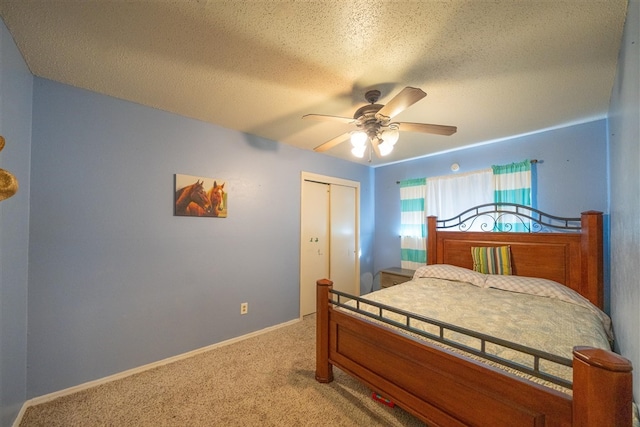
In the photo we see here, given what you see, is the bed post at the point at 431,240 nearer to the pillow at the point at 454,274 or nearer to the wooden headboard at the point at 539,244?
A: the wooden headboard at the point at 539,244

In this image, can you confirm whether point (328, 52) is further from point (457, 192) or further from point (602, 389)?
point (457, 192)

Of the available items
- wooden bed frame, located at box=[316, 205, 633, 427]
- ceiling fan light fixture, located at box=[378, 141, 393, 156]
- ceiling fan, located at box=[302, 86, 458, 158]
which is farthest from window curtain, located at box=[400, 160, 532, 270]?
ceiling fan light fixture, located at box=[378, 141, 393, 156]

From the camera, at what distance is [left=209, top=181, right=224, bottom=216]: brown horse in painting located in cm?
256

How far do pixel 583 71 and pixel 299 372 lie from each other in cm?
315

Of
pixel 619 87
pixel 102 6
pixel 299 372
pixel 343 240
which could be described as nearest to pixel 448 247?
pixel 343 240

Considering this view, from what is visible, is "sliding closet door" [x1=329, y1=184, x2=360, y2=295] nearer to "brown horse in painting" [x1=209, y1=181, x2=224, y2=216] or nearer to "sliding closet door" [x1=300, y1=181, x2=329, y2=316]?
"sliding closet door" [x1=300, y1=181, x2=329, y2=316]

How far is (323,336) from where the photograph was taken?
1.96 meters

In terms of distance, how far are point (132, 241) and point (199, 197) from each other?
2.25 ft

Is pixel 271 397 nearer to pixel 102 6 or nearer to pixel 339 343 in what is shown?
pixel 339 343

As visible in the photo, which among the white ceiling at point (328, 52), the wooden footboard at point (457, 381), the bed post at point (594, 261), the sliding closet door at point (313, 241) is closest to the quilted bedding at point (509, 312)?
the wooden footboard at point (457, 381)

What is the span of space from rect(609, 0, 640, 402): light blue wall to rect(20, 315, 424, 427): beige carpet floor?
1308 mm

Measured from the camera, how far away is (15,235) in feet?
5.01

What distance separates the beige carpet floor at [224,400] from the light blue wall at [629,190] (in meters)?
1.31

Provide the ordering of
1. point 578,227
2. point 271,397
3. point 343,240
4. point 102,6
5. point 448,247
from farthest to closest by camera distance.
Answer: point 343,240 → point 448,247 → point 578,227 → point 271,397 → point 102,6
